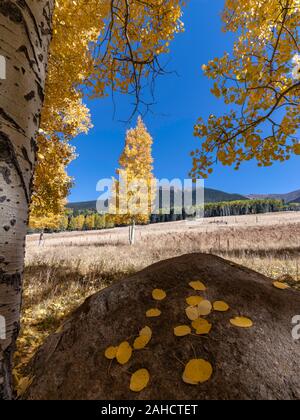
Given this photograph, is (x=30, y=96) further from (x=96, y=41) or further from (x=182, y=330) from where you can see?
(x=96, y=41)

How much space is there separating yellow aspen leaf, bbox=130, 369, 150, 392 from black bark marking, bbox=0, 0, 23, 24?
159cm

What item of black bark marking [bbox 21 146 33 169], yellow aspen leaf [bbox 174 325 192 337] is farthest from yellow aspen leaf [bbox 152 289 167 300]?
black bark marking [bbox 21 146 33 169]

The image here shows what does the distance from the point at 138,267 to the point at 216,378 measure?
5.54 metres

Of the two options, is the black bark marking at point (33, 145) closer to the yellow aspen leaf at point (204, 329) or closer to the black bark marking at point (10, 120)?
the black bark marking at point (10, 120)

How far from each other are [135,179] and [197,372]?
14661 mm

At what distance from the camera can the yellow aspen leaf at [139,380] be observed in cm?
99

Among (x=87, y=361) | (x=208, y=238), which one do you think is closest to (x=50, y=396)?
(x=87, y=361)

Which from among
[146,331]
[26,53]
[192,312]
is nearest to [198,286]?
[192,312]

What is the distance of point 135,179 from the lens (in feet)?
50.4

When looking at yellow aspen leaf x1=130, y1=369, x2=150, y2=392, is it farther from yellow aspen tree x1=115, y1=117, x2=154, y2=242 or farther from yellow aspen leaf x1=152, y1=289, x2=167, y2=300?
yellow aspen tree x1=115, y1=117, x2=154, y2=242

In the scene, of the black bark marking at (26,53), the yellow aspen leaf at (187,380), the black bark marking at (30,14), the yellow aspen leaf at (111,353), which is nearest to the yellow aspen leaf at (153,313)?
the yellow aspen leaf at (111,353)

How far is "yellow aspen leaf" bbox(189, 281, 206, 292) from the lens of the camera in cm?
156

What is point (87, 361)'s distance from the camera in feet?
3.90
